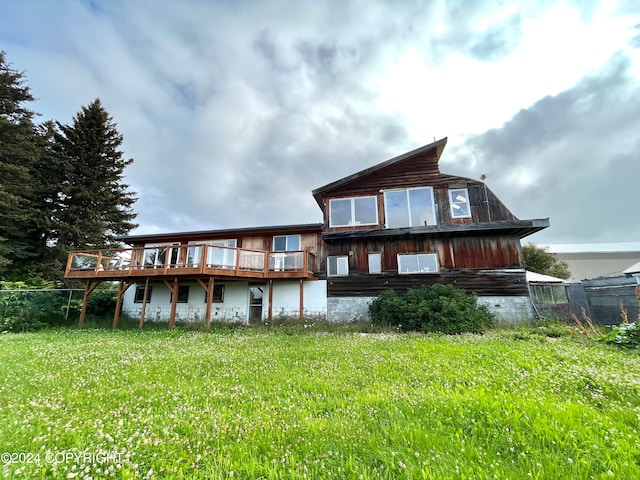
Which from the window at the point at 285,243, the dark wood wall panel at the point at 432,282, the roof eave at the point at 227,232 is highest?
the roof eave at the point at 227,232

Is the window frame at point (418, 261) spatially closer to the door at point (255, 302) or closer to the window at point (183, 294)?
the door at point (255, 302)

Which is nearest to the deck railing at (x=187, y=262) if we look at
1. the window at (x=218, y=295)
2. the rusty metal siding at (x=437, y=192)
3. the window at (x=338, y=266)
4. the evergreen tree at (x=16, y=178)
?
the window at (x=338, y=266)

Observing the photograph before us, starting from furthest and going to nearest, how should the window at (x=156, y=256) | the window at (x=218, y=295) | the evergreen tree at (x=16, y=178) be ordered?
the evergreen tree at (x=16, y=178)
the window at (x=218, y=295)
the window at (x=156, y=256)

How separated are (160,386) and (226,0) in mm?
14772

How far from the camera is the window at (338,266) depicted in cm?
1552

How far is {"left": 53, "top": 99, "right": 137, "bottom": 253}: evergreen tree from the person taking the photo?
2089 cm

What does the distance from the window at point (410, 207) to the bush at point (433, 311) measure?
3657 mm

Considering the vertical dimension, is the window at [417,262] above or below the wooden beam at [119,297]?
above

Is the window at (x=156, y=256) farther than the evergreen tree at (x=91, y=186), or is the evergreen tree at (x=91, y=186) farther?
the evergreen tree at (x=91, y=186)

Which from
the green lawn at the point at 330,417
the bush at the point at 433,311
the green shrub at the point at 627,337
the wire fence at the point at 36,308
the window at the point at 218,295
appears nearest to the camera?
the green lawn at the point at 330,417

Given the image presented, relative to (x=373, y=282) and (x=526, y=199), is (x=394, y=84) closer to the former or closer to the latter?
(x=373, y=282)

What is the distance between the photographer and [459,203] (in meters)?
14.8

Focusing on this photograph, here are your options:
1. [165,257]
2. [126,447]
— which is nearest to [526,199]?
[165,257]

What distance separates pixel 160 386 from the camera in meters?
4.78
